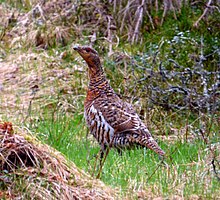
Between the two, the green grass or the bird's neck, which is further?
the bird's neck

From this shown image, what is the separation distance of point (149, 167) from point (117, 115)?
60.8 inches

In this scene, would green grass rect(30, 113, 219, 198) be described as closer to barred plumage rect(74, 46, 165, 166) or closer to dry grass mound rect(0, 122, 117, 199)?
barred plumage rect(74, 46, 165, 166)

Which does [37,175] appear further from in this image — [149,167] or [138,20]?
[138,20]

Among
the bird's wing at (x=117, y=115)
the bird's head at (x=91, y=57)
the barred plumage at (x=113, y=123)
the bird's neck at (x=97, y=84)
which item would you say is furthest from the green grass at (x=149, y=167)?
the bird's head at (x=91, y=57)

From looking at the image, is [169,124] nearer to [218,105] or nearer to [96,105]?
[218,105]

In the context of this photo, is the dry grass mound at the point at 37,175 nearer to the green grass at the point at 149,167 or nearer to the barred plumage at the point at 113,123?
the green grass at the point at 149,167

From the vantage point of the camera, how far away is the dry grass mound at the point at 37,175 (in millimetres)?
4895

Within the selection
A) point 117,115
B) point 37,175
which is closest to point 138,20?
point 117,115

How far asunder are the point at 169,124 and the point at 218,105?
746 mm

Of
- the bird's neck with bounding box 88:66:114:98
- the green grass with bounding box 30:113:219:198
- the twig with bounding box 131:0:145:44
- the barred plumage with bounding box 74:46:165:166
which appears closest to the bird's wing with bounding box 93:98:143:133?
the barred plumage with bounding box 74:46:165:166

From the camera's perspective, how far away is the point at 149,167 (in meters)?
6.23

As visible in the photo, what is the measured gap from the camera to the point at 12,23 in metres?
13.5

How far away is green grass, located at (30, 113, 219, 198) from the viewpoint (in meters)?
5.35

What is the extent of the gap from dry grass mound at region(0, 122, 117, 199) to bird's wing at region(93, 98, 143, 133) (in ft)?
6.96
